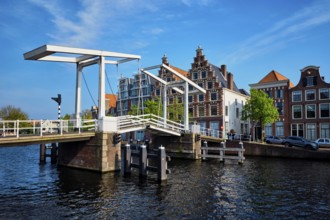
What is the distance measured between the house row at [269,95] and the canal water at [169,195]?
16.8m

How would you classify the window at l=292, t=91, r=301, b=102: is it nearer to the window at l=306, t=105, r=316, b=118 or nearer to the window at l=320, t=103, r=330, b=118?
the window at l=306, t=105, r=316, b=118

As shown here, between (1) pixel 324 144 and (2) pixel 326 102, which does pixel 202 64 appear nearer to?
(2) pixel 326 102

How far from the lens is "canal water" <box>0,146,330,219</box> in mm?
10172

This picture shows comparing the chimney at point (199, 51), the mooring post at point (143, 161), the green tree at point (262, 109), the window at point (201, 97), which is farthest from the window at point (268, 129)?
the mooring post at point (143, 161)

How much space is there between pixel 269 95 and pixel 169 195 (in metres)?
32.3

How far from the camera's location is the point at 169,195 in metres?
12.7

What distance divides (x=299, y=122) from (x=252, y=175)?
23.3m

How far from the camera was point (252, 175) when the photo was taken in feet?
58.9

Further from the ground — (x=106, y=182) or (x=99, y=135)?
(x=99, y=135)

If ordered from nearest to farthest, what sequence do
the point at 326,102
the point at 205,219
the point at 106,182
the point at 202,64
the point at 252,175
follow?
1. the point at 205,219
2. the point at 106,182
3. the point at 252,175
4. the point at 326,102
5. the point at 202,64

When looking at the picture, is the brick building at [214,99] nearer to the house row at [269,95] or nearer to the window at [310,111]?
the house row at [269,95]

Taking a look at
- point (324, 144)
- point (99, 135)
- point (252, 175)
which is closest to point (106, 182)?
point (99, 135)

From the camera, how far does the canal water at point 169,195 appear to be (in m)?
10.2

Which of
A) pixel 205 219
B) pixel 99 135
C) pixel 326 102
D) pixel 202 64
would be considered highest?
pixel 202 64
